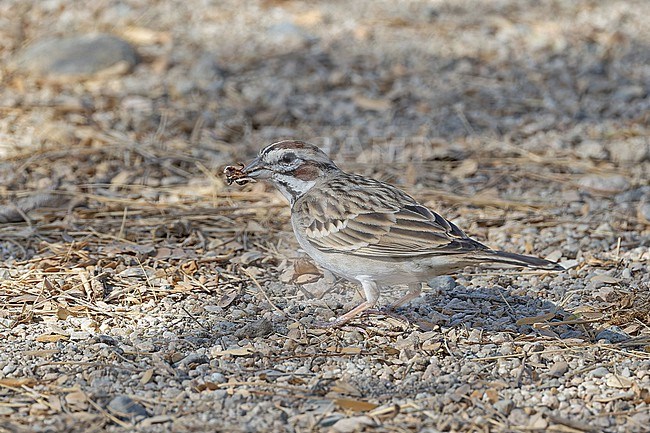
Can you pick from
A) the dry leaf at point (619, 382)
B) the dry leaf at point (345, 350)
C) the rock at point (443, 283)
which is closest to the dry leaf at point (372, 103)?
the rock at point (443, 283)

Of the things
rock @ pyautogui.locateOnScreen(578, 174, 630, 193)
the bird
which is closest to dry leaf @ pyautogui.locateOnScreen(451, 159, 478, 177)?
rock @ pyautogui.locateOnScreen(578, 174, 630, 193)

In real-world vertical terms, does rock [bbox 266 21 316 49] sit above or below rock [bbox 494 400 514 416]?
below

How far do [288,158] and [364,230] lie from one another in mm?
698

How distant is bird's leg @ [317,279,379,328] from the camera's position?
4973mm

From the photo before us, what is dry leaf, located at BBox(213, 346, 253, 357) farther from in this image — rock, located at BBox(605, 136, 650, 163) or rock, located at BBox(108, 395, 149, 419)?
rock, located at BBox(605, 136, 650, 163)

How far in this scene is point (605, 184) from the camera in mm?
7016

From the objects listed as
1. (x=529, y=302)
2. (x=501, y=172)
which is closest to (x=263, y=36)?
(x=501, y=172)

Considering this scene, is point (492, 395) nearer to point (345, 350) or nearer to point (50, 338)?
point (345, 350)

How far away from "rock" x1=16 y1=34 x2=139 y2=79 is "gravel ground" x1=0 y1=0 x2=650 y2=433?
3cm

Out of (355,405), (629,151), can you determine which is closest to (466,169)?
(629,151)

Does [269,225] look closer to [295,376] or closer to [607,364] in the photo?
[295,376]

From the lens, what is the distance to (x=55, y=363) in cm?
439

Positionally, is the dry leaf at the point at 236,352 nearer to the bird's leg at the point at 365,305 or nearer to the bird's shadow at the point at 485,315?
the bird's leg at the point at 365,305

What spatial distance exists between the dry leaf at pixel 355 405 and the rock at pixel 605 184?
3523 mm
